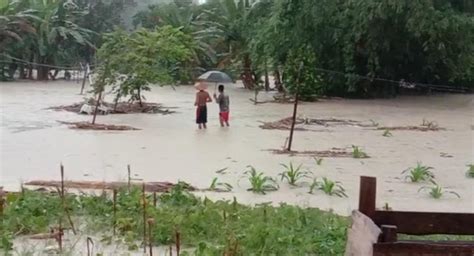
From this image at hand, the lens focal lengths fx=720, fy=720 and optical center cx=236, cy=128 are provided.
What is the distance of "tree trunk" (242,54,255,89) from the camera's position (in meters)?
29.0

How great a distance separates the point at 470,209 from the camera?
7859mm

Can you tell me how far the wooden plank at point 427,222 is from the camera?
2.99m

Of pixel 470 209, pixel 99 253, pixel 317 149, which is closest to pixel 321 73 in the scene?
pixel 317 149

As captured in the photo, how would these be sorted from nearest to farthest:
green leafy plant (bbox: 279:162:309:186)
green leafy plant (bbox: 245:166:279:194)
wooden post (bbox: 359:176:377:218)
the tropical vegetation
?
wooden post (bbox: 359:176:377:218)
green leafy plant (bbox: 245:166:279:194)
green leafy plant (bbox: 279:162:309:186)
the tropical vegetation

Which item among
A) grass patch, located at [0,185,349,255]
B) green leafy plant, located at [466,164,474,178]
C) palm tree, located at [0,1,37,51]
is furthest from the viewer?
palm tree, located at [0,1,37,51]

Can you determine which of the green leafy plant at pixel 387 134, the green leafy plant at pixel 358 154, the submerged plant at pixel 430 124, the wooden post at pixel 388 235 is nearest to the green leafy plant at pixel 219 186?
the green leafy plant at pixel 358 154

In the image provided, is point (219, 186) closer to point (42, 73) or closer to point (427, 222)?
point (427, 222)

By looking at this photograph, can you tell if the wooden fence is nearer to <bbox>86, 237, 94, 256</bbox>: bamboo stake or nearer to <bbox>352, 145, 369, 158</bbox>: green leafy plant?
<bbox>86, 237, 94, 256</bbox>: bamboo stake

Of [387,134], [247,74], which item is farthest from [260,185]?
[247,74]

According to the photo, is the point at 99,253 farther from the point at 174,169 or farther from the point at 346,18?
the point at 346,18

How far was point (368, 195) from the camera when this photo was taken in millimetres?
2857

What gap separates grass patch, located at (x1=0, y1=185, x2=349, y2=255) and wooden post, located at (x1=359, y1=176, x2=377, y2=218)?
1.84 meters

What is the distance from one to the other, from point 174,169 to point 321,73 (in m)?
15.1

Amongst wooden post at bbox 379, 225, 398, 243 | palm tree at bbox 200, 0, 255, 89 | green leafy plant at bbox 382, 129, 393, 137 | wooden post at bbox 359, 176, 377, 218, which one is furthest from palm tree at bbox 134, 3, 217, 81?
wooden post at bbox 379, 225, 398, 243
